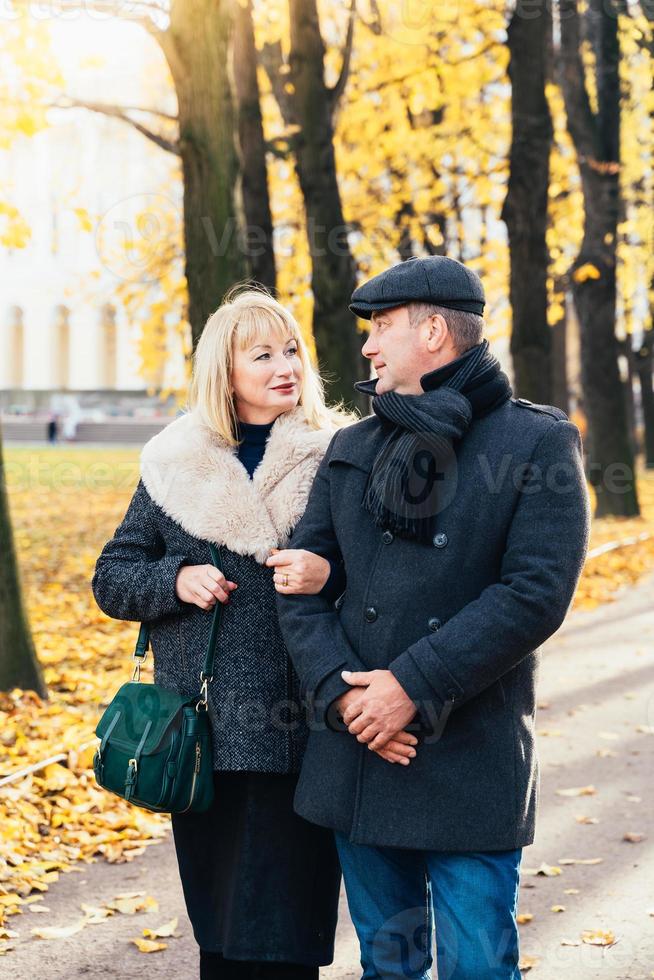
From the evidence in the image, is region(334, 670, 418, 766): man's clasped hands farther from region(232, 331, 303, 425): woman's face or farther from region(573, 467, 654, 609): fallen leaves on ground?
region(573, 467, 654, 609): fallen leaves on ground

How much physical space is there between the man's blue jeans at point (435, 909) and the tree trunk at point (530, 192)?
31.3 feet

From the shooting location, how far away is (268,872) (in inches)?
121

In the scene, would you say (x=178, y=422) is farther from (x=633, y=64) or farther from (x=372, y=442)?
(x=633, y=64)

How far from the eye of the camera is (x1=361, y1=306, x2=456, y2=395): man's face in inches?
107

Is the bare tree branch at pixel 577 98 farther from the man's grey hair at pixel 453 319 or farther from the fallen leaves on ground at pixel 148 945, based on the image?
the man's grey hair at pixel 453 319

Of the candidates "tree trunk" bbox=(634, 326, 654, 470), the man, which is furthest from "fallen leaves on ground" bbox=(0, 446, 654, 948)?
"tree trunk" bbox=(634, 326, 654, 470)

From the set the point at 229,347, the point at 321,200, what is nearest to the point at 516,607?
the point at 229,347

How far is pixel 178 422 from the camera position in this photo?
11.0 feet

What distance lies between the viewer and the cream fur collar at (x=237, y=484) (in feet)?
10.2

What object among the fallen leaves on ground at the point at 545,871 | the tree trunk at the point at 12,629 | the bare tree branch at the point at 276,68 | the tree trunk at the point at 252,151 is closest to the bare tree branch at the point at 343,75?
the tree trunk at the point at 252,151

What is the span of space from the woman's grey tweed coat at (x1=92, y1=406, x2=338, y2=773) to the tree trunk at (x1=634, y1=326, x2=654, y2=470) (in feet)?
96.1

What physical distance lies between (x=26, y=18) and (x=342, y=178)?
26.1ft

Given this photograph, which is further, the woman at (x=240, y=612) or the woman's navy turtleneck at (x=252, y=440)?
the woman's navy turtleneck at (x=252, y=440)

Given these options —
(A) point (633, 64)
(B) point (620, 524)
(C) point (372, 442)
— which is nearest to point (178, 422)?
(C) point (372, 442)
